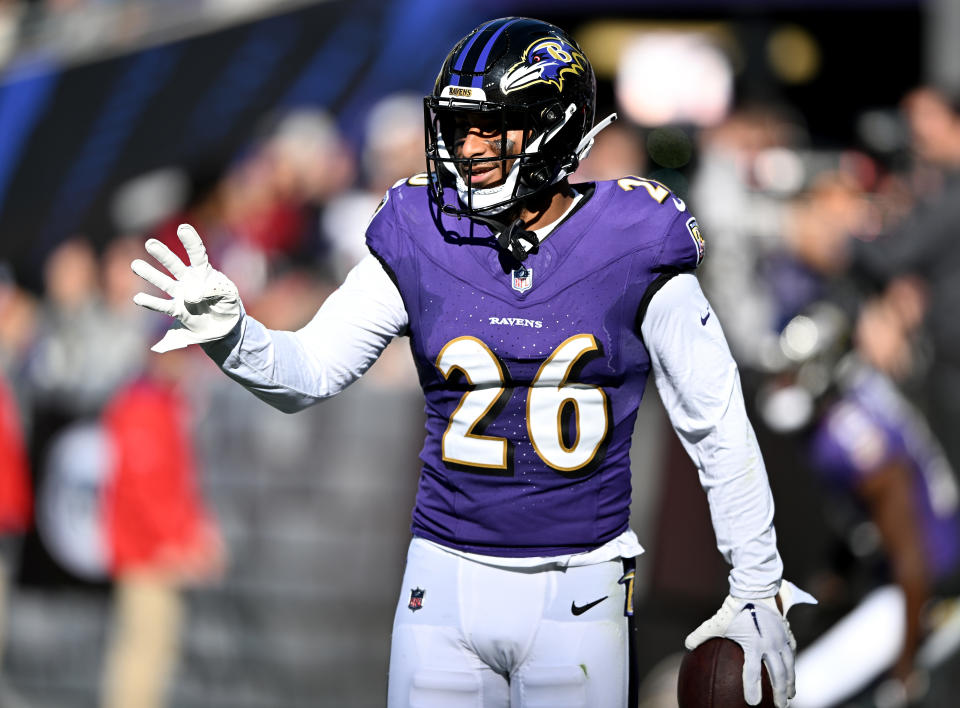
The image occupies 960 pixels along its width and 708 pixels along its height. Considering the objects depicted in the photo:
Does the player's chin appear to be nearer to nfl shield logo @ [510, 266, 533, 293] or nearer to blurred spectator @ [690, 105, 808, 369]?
nfl shield logo @ [510, 266, 533, 293]

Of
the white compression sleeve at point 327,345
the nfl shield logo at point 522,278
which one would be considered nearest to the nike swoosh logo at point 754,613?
the nfl shield logo at point 522,278

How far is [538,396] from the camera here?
9.19 feet

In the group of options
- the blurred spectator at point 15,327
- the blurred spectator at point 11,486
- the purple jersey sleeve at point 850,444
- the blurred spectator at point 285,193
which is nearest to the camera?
the purple jersey sleeve at point 850,444

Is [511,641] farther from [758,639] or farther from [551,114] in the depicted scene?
[551,114]

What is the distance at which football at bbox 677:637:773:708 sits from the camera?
2742 mm

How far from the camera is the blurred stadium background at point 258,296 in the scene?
6.04 m

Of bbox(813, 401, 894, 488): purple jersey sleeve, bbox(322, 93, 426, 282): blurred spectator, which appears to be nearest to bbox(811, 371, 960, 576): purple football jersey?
bbox(813, 401, 894, 488): purple jersey sleeve

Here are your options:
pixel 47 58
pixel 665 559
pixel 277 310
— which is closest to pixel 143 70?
pixel 47 58

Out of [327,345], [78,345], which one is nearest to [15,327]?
[78,345]

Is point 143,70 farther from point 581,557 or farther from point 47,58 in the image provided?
point 581,557

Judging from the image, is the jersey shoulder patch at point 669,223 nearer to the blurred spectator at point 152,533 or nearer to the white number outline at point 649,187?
the white number outline at point 649,187

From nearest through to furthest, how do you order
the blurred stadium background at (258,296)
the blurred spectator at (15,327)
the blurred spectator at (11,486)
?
the blurred stadium background at (258,296)
the blurred spectator at (11,486)
the blurred spectator at (15,327)

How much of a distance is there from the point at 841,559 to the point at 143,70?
5.15m

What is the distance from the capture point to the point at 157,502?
6.27m
